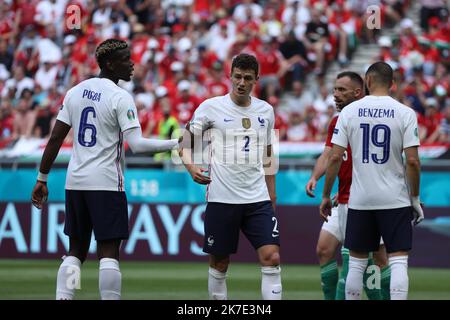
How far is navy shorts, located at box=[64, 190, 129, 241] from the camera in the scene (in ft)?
30.1

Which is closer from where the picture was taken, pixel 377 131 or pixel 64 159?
pixel 377 131

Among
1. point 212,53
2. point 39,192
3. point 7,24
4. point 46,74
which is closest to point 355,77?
point 39,192

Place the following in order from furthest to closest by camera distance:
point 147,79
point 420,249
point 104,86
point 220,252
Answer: point 147,79 < point 420,249 < point 220,252 < point 104,86

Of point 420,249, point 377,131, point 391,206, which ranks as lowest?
point 420,249

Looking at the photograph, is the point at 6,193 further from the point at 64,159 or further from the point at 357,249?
the point at 357,249

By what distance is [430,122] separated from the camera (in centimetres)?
2030

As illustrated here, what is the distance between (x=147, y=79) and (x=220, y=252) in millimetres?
14272

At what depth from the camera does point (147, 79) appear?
23906 mm

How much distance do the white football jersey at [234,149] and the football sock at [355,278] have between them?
0.96m

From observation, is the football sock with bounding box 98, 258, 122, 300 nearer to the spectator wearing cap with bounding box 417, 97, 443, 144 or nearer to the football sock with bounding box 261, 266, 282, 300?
the football sock with bounding box 261, 266, 282, 300

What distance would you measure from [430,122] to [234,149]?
1099 centimetres

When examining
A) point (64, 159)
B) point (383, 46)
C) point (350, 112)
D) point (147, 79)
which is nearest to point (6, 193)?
point (64, 159)

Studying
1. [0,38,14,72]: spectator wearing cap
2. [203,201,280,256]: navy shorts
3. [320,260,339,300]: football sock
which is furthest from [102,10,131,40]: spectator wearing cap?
[203,201,280,256]: navy shorts
